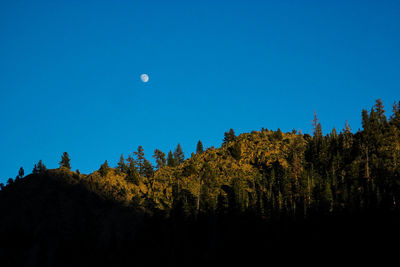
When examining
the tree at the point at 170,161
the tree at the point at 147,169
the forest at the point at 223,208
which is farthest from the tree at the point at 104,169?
the tree at the point at 170,161

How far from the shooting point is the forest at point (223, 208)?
9275 centimetres

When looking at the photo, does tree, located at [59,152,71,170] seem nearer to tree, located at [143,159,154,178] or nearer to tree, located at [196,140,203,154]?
tree, located at [143,159,154,178]

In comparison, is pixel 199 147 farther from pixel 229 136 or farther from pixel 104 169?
pixel 104 169

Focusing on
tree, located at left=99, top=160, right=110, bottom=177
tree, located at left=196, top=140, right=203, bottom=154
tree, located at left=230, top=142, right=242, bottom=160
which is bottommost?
tree, located at left=99, top=160, right=110, bottom=177

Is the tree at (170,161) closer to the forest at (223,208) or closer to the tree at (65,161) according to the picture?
the forest at (223,208)

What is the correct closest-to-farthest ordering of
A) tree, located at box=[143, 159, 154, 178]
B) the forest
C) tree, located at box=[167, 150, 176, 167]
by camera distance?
the forest < tree, located at box=[143, 159, 154, 178] < tree, located at box=[167, 150, 176, 167]

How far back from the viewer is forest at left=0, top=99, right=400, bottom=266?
9275cm

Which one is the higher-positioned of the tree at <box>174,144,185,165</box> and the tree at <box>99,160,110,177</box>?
the tree at <box>174,144,185,165</box>

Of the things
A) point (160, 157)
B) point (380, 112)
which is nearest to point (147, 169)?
point (160, 157)

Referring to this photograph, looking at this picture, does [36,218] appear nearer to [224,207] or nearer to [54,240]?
[54,240]

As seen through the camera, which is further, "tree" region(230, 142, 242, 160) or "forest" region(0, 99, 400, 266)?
"tree" region(230, 142, 242, 160)

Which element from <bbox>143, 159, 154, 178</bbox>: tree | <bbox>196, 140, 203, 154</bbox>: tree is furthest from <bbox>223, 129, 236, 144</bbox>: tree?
<bbox>143, 159, 154, 178</bbox>: tree

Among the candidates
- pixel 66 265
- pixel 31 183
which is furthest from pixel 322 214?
pixel 31 183

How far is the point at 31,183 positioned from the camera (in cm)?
12569
